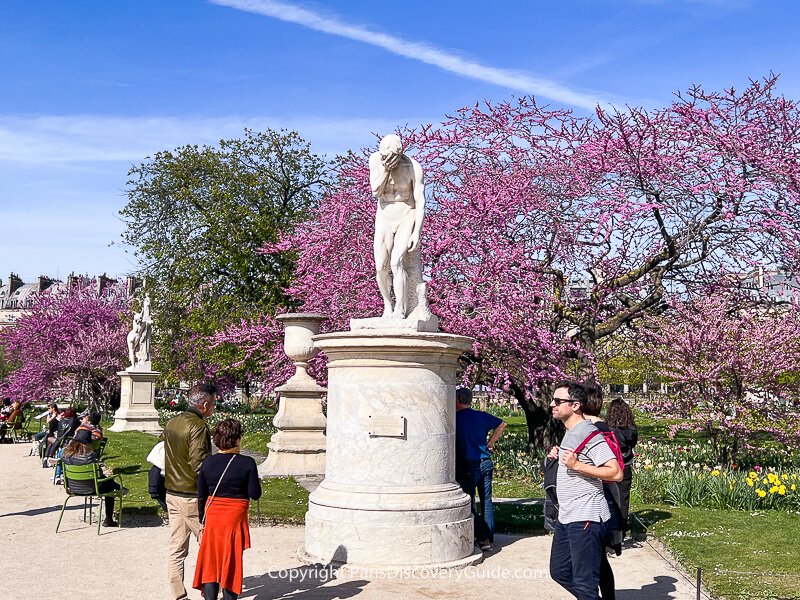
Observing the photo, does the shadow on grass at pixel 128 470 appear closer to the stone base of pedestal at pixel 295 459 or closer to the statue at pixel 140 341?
the stone base of pedestal at pixel 295 459

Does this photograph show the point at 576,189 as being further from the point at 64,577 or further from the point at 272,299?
the point at 272,299

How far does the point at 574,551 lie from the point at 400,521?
7.91 feet

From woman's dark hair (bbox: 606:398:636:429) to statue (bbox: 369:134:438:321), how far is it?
7.00ft

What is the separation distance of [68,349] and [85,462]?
91.3 feet

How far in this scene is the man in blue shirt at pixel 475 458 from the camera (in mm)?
7832

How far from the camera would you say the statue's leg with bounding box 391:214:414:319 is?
7492mm

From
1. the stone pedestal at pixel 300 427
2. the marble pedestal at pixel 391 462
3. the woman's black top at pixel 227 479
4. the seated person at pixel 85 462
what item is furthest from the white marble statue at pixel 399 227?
the stone pedestal at pixel 300 427

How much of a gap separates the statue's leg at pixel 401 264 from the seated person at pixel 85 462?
4.08 meters

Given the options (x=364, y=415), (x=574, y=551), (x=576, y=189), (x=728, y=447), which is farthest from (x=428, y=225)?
(x=574, y=551)

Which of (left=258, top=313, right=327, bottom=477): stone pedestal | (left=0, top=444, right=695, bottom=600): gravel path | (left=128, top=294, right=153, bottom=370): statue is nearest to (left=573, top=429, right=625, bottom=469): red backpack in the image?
(left=0, top=444, right=695, bottom=600): gravel path

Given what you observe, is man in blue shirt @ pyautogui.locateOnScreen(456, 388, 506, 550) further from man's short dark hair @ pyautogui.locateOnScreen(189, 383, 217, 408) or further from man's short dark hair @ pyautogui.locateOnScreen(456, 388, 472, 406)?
man's short dark hair @ pyautogui.locateOnScreen(189, 383, 217, 408)

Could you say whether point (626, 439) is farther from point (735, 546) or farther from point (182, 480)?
point (182, 480)

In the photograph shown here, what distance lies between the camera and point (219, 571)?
5.39 metres

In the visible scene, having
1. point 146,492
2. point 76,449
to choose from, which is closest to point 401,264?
point 76,449
